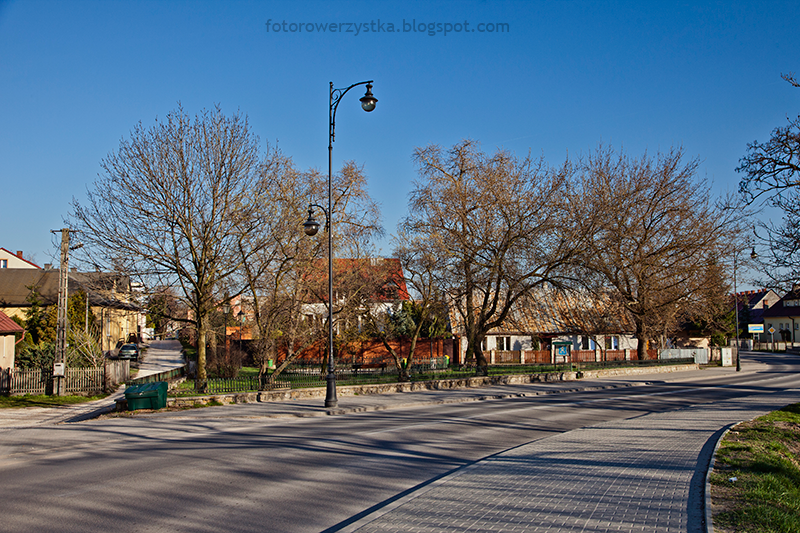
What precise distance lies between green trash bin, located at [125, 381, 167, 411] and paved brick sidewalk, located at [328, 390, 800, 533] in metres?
11.8

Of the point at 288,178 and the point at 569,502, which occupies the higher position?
the point at 288,178

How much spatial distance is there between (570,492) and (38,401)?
937 inches

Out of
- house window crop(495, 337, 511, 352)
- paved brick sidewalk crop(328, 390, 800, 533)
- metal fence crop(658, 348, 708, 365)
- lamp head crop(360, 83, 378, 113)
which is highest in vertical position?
lamp head crop(360, 83, 378, 113)

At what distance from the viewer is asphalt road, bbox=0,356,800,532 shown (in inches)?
272

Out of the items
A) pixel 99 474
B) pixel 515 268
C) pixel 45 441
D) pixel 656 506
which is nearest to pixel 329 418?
pixel 45 441

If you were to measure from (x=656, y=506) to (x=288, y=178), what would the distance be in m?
22.3

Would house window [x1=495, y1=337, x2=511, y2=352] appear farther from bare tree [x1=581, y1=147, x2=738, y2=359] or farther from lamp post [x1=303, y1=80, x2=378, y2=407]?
lamp post [x1=303, y1=80, x2=378, y2=407]

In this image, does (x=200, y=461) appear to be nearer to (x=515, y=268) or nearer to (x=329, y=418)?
(x=329, y=418)

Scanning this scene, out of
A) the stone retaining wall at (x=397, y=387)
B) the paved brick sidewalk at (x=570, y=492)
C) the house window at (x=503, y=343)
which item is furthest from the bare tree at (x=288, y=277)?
the house window at (x=503, y=343)

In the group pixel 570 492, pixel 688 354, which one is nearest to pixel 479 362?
pixel 570 492

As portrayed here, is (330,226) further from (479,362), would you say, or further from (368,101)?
(479,362)

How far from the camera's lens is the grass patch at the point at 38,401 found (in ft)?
75.2

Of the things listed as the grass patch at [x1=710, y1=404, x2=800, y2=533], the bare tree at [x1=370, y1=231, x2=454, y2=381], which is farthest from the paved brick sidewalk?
the bare tree at [x1=370, y1=231, x2=454, y2=381]

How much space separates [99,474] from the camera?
9.06 meters
